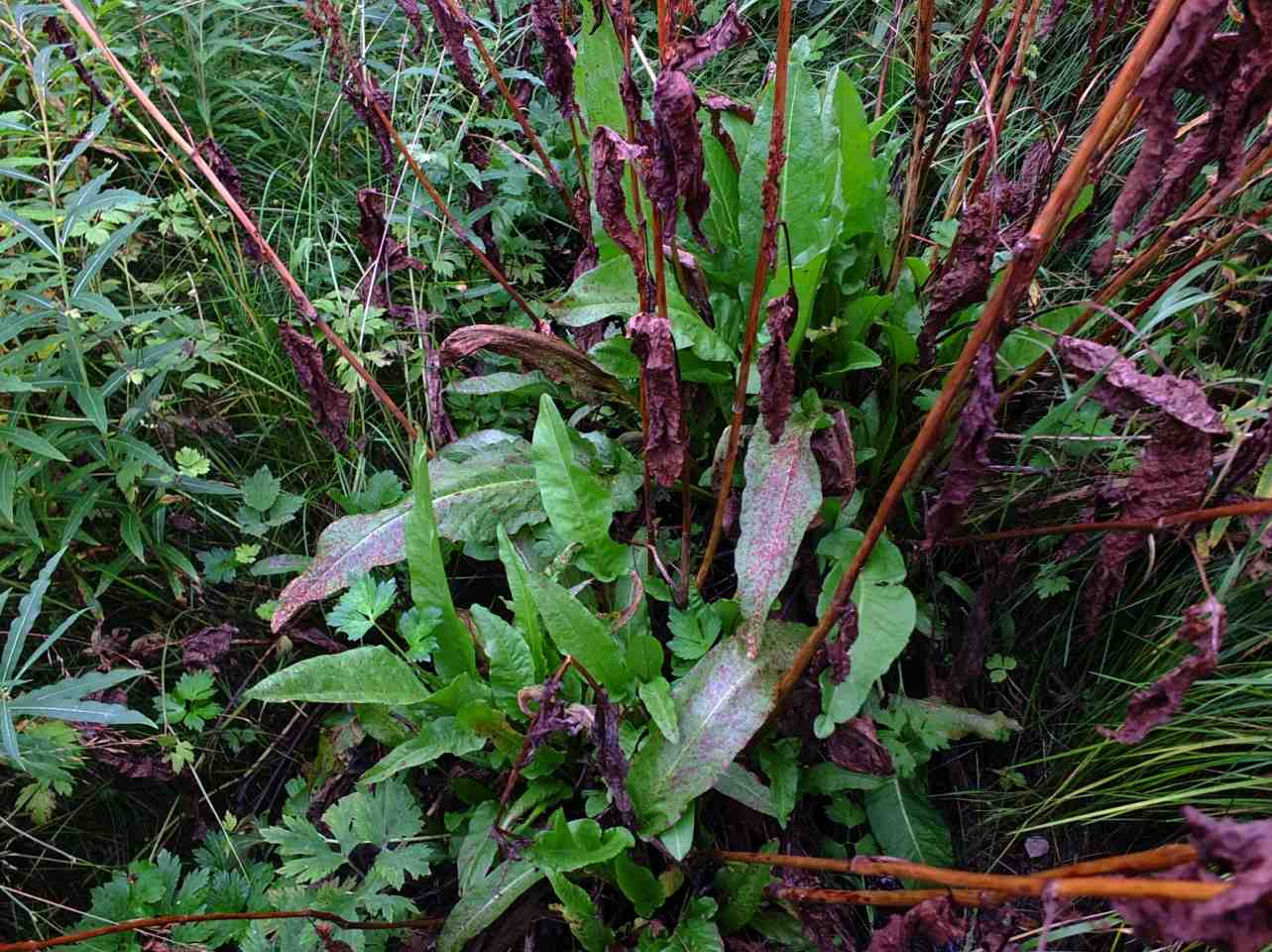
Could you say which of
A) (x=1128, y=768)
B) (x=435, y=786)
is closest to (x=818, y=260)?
(x=1128, y=768)

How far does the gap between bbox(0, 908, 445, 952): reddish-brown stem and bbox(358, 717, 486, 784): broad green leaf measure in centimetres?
20

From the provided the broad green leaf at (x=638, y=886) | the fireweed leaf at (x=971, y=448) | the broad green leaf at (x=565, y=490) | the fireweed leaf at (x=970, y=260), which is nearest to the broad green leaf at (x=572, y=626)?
the broad green leaf at (x=565, y=490)

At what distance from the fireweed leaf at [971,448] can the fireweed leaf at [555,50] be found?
0.85 meters

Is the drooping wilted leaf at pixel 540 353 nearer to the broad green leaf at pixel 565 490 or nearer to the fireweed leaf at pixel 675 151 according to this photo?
the broad green leaf at pixel 565 490

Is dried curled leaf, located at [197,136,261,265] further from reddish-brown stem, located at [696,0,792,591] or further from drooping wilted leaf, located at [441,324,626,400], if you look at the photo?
reddish-brown stem, located at [696,0,792,591]

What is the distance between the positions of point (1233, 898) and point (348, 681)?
1209 millimetres

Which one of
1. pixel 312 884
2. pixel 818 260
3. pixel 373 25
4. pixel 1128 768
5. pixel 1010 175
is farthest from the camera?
pixel 373 25

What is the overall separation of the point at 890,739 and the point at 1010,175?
135 cm

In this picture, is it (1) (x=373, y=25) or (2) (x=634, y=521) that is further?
(1) (x=373, y=25)

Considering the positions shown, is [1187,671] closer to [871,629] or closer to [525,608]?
[871,629]

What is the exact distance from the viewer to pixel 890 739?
1.54 metres

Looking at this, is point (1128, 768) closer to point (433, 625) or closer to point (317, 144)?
point (433, 625)

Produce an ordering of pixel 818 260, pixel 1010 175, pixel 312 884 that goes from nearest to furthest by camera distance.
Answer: pixel 312 884, pixel 818 260, pixel 1010 175

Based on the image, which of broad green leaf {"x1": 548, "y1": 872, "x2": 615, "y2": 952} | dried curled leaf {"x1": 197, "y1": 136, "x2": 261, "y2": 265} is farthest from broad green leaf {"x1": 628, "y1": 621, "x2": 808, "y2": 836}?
dried curled leaf {"x1": 197, "y1": 136, "x2": 261, "y2": 265}
